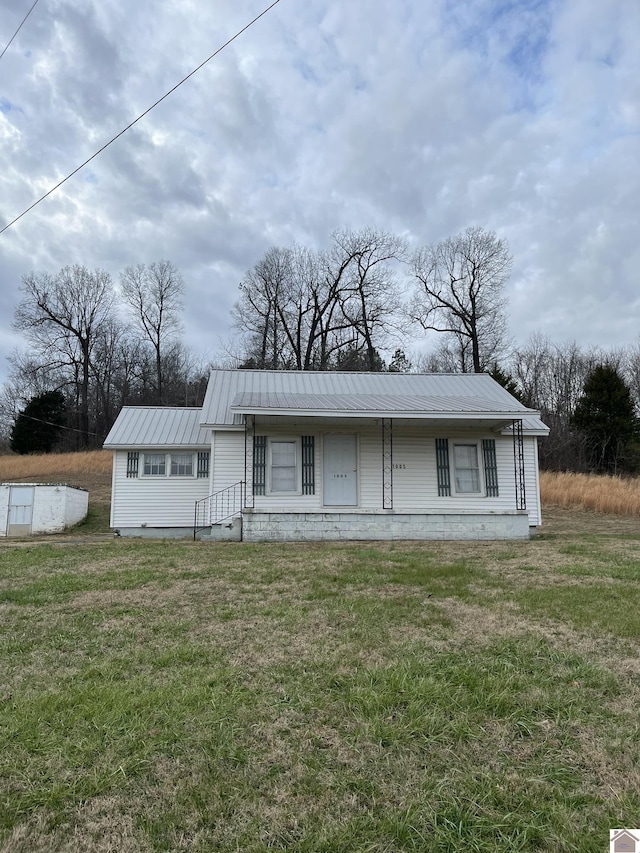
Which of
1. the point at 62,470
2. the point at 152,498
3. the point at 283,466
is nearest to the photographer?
the point at 283,466

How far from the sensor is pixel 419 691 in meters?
3.18

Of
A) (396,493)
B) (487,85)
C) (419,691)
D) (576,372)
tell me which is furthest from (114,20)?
(576,372)

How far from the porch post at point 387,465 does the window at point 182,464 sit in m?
5.63

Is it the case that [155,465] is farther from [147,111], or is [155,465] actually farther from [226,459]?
[147,111]

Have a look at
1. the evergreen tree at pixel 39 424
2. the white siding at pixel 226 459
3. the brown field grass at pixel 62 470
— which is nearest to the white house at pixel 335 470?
the white siding at pixel 226 459

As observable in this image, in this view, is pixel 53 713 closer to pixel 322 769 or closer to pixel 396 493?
pixel 322 769

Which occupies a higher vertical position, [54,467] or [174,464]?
[54,467]

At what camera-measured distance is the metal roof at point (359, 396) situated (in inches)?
481

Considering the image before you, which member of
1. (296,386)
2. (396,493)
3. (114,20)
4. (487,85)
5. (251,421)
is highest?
(487,85)

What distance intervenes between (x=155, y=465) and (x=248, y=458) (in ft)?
11.3

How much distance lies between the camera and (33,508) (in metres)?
15.5

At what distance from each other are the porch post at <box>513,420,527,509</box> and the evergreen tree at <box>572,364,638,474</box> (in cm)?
1847

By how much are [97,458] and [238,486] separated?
17.5 m

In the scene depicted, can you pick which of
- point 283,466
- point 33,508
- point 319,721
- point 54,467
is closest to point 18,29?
point 283,466
